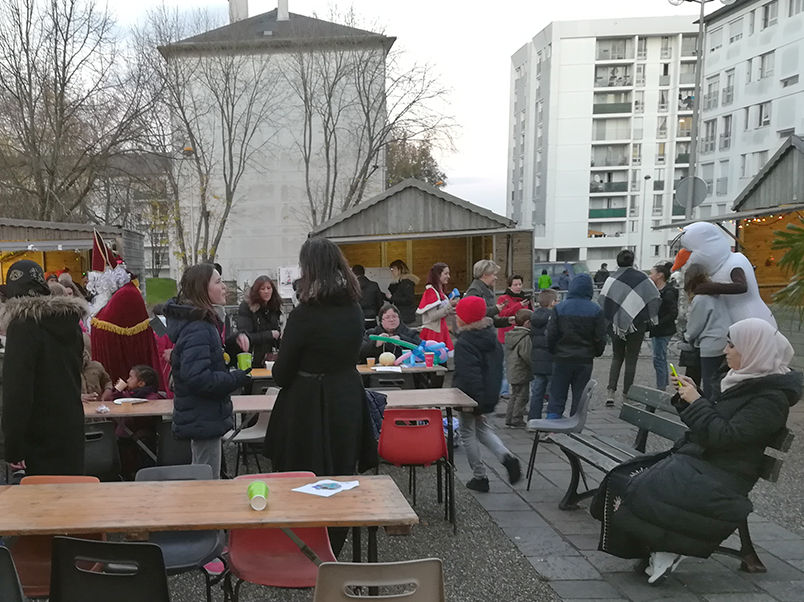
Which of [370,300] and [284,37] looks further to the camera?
[284,37]

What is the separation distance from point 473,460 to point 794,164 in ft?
28.5

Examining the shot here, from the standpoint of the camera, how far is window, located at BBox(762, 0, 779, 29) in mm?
32500

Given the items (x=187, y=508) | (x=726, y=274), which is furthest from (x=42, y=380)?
(x=726, y=274)

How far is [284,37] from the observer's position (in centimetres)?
2478

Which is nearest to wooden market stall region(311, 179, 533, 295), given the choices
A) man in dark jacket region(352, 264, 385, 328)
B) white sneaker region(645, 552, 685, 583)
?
man in dark jacket region(352, 264, 385, 328)

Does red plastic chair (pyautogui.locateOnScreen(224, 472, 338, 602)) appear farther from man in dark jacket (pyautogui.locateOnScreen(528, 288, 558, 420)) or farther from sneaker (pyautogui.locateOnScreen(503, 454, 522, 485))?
man in dark jacket (pyautogui.locateOnScreen(528, 288, 558, 420))


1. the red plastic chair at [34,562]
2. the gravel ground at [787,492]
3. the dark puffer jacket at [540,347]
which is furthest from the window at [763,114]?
the red plastic chair at [34,562]

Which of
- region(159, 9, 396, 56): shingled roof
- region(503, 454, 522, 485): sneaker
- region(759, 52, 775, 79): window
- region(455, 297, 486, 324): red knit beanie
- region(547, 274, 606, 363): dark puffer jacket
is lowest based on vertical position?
region(503, 454, 522, 485): sneaker

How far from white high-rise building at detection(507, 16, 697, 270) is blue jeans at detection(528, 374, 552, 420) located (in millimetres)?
47458

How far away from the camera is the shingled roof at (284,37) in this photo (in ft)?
79.3

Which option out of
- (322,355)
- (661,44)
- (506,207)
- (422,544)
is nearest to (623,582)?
(422,544)

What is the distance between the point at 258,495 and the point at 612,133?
56653 millimetres

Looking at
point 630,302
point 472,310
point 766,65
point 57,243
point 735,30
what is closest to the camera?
point 472,310

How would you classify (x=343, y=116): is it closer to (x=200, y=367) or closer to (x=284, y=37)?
(x=284, y=37)
